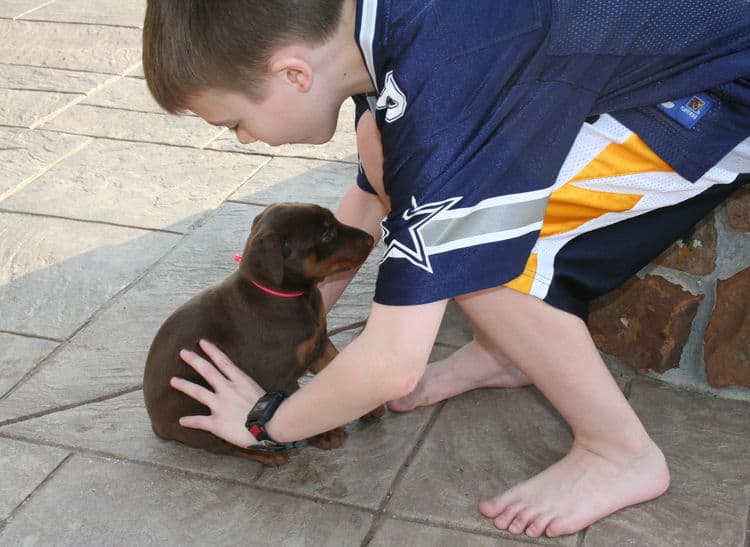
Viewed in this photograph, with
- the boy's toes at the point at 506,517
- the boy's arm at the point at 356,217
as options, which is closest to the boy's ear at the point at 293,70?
the boy's arm at the point at 356,217

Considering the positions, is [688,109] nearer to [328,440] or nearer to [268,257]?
[268,257]

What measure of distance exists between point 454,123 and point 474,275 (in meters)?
0.31

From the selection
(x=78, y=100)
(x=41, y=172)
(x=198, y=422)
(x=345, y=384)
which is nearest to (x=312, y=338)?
(x=198, y=422)

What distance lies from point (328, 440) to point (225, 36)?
1151 mm

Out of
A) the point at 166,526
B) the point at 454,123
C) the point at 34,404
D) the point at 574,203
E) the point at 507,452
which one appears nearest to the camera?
the point at 454,123

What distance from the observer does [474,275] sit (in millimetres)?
2080

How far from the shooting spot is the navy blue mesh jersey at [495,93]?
6.48 ft

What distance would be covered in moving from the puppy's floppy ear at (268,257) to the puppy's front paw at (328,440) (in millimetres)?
431

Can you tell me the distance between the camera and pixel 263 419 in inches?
99.3

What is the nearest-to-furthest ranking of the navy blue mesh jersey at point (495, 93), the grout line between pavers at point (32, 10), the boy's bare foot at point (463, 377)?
the navy blue mesh jersey at point (495, 93) < the boy's bare foot at point (463, 377) < the grout line between pavers at point (32, 10)

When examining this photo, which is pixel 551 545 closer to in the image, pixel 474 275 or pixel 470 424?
pixel 470 424

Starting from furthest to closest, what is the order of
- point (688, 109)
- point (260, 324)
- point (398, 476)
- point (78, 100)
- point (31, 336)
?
point (78, 100) < point (31, 336) < point (260, 324) < point (398, 476) < point (688, 109)

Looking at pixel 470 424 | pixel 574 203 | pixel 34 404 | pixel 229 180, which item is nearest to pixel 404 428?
pixel 470 424

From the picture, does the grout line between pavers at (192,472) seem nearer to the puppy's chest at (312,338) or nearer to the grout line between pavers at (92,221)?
the puppy's chest at (312,338)
